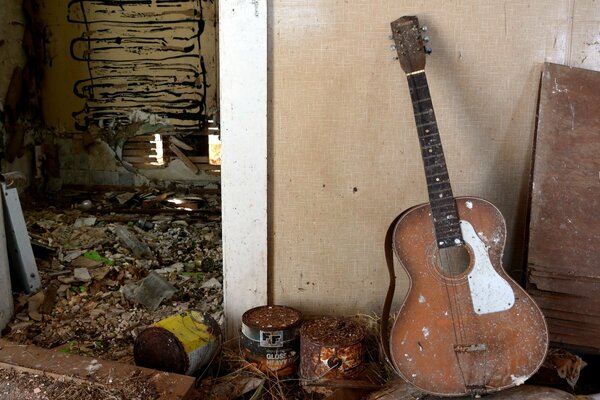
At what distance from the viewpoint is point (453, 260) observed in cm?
246

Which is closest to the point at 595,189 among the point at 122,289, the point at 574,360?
the point at 574,360

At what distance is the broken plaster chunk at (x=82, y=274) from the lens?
4.04 meters

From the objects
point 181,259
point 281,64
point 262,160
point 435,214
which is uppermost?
point 281,64

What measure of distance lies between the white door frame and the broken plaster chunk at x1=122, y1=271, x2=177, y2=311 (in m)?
0.92

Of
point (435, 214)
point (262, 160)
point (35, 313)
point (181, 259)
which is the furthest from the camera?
point (181, 259)

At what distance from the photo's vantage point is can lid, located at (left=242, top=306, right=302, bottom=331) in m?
2.58

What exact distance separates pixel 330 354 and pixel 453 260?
694mm

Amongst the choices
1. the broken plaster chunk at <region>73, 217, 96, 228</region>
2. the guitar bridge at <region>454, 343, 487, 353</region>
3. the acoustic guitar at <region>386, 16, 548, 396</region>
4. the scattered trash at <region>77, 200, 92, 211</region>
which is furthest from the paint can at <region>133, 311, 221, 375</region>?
the scattered trash at <region>77, 200, 92, 211</region>

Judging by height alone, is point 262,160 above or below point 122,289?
above

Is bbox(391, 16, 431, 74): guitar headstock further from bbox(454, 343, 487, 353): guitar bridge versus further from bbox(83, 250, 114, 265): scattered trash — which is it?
bbox(83, 250, 114, 265): scattered trash

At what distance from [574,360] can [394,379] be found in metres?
0.82

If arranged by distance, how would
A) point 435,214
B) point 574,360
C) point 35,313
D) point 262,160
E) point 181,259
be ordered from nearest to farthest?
point 435,214, point 574,360, point 262,160, point 35,313, point 181,259

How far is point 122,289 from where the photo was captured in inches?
151

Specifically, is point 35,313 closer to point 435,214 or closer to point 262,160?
point 262,160
